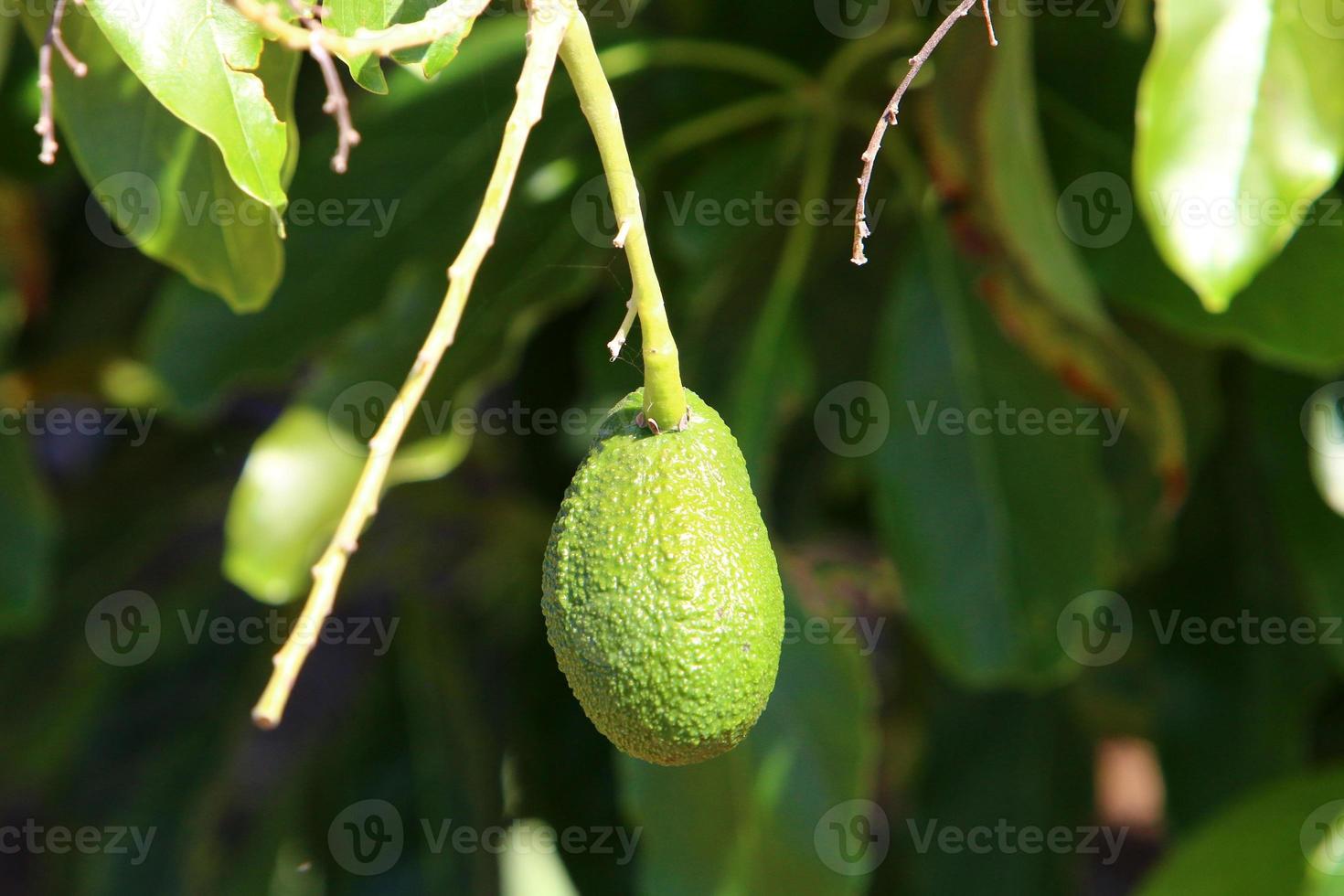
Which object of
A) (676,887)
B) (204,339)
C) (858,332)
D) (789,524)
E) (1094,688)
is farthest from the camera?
(1094,688)

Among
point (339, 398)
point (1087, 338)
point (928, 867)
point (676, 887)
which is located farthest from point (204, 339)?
point (928, 867)

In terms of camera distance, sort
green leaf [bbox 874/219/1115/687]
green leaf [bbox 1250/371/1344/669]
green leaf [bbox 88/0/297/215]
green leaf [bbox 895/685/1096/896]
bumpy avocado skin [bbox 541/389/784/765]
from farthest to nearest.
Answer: green leaf [bbox 895/685/1096/896] → green leaf [bbox 1250/371/1344/669] → green leaf [bbox 874/219/1115/687] → green leaf [bbox 88/0/297/215] → bumpy avocado skin [bbox 541/389/784/765]

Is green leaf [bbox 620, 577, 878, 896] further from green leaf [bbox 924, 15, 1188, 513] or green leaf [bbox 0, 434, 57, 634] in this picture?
green leaf [bbox 0, 434, 57, 634]

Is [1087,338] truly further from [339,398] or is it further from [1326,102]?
[339,398]

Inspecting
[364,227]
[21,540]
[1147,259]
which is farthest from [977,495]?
[21,540]

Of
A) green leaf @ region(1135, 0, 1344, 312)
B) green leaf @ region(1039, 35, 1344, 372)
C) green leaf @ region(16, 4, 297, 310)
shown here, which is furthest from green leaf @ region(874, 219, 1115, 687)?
green leaf @ region(16, 4, 297, 310)

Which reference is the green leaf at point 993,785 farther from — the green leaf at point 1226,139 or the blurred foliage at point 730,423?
the green leaf at point 1226,139

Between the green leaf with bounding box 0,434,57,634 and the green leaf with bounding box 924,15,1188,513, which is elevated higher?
the green leaf with bounding box 924,15,1188,513
